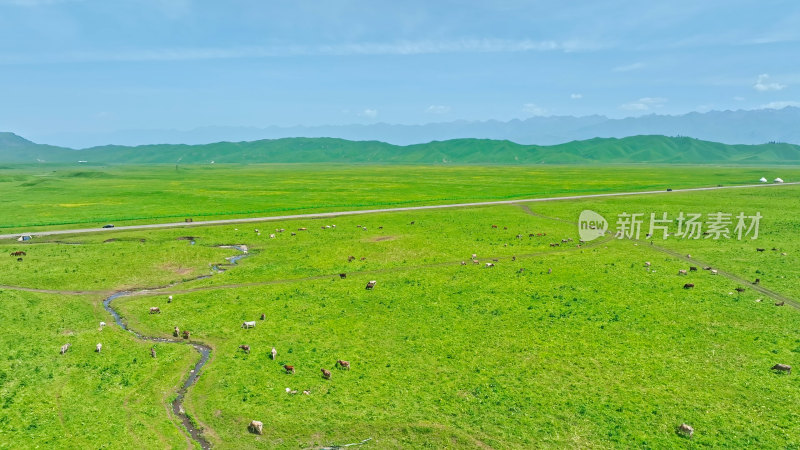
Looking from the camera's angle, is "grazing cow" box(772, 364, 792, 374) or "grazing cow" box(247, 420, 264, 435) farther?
"grazing cow" box(772, 364, 792, 374)

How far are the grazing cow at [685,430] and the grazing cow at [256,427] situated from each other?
19.2 m

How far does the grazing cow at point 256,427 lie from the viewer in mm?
21031

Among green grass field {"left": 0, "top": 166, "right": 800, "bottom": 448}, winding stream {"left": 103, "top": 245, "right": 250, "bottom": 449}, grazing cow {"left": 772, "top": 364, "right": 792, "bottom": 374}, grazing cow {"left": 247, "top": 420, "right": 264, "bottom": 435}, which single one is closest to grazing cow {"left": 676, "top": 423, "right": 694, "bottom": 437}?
green grass field {"left": 0, "top": 166, "right": 800, "bottom": 448}

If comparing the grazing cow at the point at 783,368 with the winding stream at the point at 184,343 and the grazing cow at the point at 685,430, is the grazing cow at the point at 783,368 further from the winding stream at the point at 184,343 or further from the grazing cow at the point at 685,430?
the winding stream at the point at 184,343

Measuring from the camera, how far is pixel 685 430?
2045 centimetres

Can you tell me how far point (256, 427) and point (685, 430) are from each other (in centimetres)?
1962

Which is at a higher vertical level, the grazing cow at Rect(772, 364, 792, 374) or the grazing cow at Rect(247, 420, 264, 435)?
the grazing cow at Rect(772, 364, 792, 374)

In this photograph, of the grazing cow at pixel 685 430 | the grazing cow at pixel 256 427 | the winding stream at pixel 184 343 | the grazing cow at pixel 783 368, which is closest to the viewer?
the grazing cow at pixel 685 430

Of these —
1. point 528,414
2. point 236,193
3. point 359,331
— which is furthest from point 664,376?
point 236,193

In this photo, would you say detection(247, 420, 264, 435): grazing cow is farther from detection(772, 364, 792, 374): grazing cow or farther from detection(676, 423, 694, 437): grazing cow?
detection(772, 364, 792, 374): grazing cow

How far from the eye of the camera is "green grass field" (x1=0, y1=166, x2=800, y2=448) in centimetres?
2120

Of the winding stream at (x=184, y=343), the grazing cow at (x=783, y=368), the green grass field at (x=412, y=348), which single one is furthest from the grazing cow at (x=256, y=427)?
the grazing cow at (x=783, y=368)

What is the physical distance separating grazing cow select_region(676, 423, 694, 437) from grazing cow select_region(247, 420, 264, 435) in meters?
19.2

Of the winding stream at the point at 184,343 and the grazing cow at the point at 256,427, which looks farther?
the winding stream at the point at 184,343
